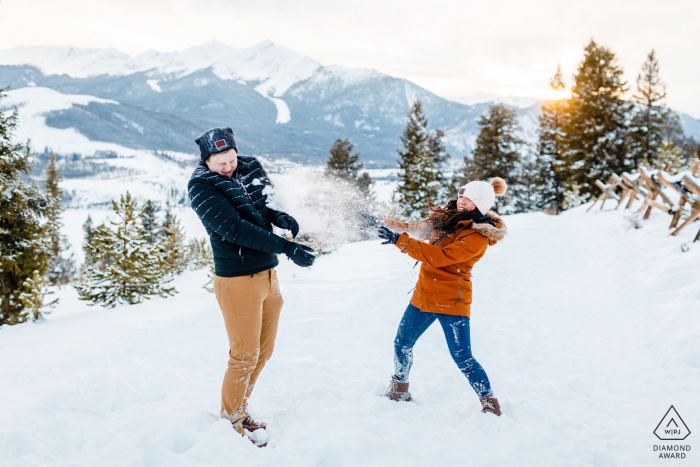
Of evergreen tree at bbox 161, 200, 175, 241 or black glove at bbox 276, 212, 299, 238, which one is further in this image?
evergreen tree at bbox 161, 200, 175, 241

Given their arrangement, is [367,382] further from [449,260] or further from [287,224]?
[287,224]

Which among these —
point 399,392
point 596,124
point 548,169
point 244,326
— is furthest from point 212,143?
point 548,169

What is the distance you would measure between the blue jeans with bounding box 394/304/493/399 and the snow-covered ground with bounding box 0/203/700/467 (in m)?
0.31

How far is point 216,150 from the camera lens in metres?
2.59

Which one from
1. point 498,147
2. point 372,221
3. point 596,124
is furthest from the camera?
point 498,147

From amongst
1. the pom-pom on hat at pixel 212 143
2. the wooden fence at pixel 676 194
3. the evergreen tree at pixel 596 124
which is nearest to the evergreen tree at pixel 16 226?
the pom-pom on hat at pixel 212 143

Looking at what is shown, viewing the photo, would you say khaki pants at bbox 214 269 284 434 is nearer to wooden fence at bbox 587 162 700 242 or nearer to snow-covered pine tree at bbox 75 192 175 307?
snow-covered pine tree at bbox 75 192 175 307

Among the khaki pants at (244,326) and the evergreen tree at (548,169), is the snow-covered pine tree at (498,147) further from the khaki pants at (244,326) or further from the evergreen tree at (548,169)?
the khaki pants at (244,326)

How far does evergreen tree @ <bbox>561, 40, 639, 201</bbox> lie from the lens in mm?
27703

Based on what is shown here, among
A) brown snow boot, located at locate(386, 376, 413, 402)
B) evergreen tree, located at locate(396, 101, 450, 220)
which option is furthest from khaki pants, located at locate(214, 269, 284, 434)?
evergreen tree, located at locate(396, 101, 450, 220)

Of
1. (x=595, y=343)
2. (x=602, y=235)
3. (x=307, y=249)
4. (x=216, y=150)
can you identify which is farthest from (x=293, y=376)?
(x=602, y=235)

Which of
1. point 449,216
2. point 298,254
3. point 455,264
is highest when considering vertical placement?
point 449,216

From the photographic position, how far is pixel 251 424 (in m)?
2.95

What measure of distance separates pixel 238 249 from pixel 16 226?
9719mm
